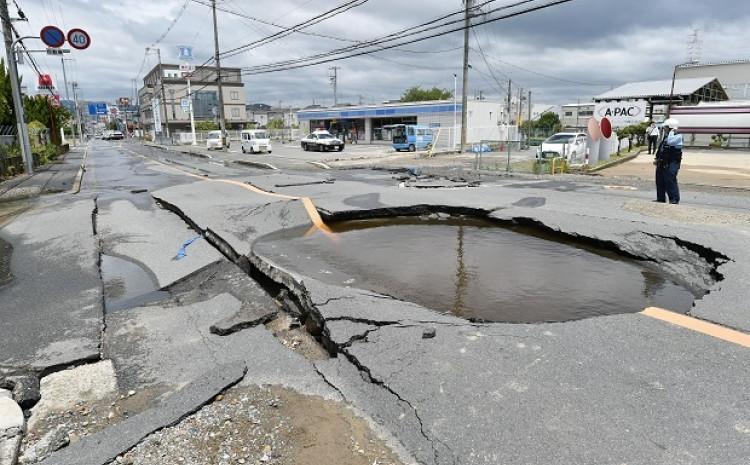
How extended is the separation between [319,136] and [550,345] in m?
34.4

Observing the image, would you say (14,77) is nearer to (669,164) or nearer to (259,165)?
(259,165)

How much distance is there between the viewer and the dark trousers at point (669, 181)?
30.5ft

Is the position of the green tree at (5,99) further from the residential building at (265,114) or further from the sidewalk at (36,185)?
the residential building at (265,114)

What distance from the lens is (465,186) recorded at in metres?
13.0

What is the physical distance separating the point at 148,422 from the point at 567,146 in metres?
21.0

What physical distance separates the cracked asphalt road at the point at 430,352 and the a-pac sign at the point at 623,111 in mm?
30375

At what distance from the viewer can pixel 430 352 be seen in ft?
11.2

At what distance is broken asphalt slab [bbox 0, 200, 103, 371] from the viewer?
3791 mm


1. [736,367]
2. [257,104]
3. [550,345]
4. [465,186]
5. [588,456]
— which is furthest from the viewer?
[257,104]

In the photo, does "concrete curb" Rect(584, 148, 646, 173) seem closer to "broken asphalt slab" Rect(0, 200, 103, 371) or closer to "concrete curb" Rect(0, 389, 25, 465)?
"broken asphalt slab" Rect(0, 200, 103, 371)

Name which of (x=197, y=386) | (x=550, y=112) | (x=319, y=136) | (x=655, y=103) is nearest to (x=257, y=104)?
(x=550, y=112)

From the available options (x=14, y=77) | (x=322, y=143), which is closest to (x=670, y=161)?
(x=14, y=77)

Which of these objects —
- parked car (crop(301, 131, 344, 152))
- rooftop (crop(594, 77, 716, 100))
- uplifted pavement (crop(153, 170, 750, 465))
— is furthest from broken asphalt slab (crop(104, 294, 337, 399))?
rooftop (crop(594, 77, 716, 100))

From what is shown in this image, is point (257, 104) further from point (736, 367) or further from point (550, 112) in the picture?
point (736, 367)
